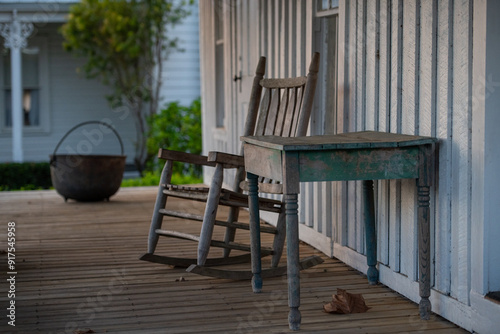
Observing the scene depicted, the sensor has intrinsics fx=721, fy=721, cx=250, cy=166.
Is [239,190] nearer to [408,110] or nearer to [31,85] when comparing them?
[408,110]

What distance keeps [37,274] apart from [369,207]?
5.75ft

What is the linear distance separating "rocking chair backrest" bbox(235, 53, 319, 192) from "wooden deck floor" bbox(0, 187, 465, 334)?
0.75 meters

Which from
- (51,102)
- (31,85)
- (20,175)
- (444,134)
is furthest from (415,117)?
(31,85)

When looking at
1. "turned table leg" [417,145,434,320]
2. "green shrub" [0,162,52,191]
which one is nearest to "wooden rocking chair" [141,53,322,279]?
"turned table leg" [417,145,434,320]

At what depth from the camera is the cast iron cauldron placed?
633cm

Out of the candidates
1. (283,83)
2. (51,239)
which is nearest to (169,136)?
(51,239)

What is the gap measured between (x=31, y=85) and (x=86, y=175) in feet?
19.8

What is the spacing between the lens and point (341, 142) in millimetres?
2723

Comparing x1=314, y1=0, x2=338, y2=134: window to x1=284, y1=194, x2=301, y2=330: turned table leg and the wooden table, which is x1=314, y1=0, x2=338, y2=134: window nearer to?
the wooden table

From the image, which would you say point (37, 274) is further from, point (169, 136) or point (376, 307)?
point (169, 136)

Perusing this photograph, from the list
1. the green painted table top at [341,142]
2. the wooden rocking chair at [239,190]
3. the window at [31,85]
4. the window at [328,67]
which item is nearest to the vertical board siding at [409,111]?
the green painted table top at [341,142]

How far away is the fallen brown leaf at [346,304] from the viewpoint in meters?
2.98

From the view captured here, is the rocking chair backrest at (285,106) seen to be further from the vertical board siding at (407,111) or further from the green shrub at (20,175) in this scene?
the green shrub at (20,175)

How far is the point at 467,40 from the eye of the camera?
8.73ft
